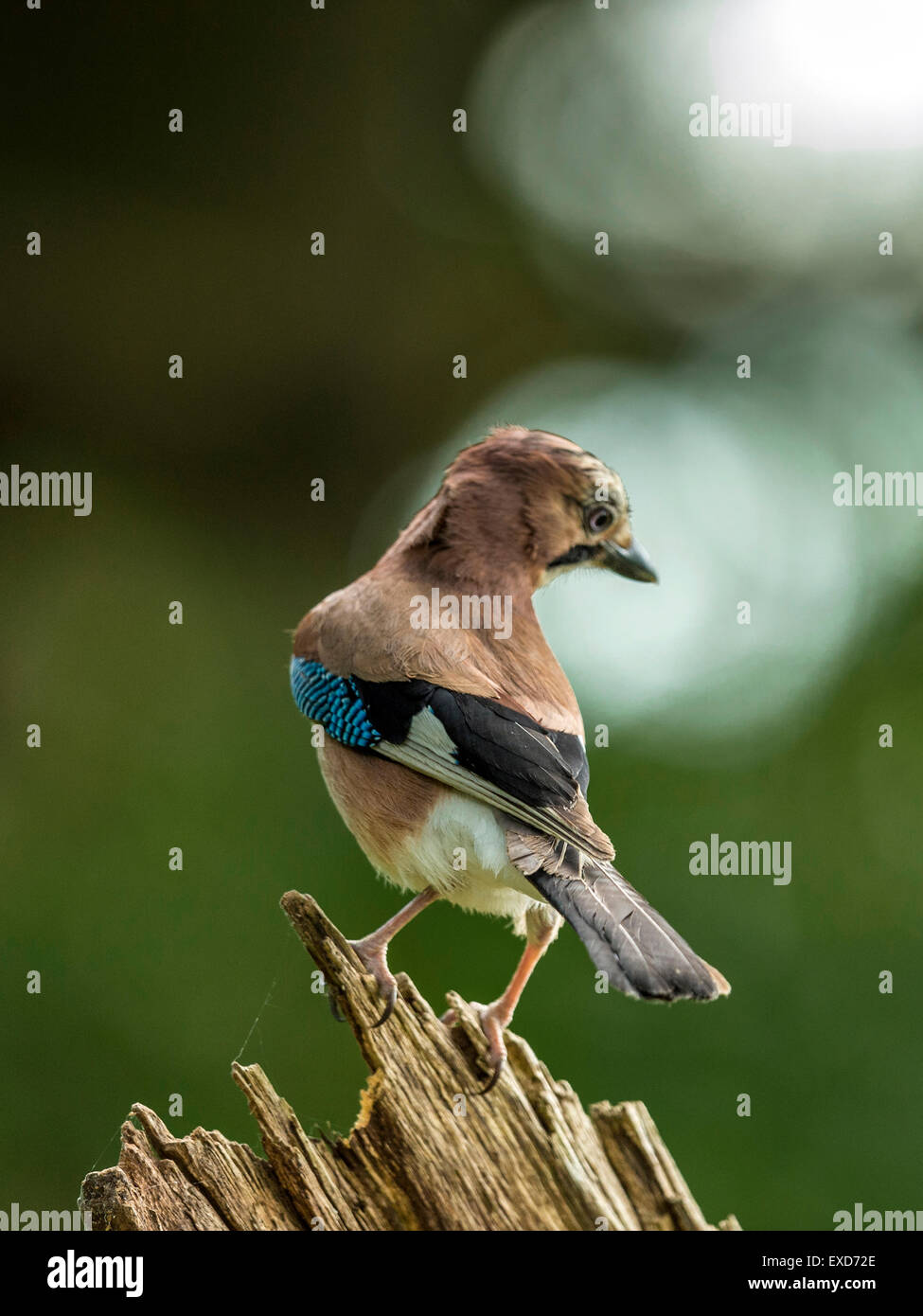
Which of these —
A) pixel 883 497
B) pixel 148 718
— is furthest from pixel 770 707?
pixel 148 718

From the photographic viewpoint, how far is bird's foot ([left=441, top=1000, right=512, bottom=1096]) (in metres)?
3.98

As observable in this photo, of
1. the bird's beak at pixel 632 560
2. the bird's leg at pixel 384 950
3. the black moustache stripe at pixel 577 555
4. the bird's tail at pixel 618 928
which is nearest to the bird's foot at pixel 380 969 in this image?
the bird's leg at pixel 384 950

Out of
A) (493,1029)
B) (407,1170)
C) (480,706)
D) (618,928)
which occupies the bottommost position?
(407,1170)

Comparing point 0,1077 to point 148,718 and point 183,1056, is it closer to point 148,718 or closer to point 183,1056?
point 183,1056

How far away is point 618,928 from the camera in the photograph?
11.8 feet

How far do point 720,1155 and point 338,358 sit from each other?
6.97 meters

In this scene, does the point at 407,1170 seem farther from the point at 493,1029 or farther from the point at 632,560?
the point at 632,560

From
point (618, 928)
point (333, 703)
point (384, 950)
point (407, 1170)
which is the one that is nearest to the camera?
point (618, 928)

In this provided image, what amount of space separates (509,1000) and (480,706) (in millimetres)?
1045

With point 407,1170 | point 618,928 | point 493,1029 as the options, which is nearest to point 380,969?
point 493,1029

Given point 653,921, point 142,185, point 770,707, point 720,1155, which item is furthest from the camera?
point 142,185

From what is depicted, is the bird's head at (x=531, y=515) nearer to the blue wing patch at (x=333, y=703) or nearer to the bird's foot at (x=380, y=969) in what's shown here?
the blue wing patch at (x=333, y=703)

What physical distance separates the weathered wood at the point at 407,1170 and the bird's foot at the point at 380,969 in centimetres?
23

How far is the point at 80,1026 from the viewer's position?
24.3 feet
